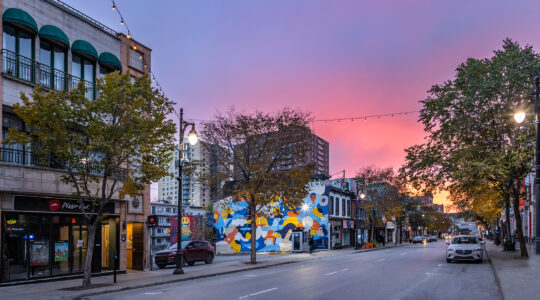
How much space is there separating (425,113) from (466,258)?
9.00 metres

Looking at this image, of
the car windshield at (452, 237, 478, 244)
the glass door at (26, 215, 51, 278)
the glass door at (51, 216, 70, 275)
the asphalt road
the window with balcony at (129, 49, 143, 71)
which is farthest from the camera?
the car windshield at (452, 237, 478, 244)

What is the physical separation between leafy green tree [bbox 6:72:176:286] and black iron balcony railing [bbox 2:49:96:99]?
4.11ft

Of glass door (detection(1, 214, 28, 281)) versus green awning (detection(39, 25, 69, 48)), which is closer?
glass door (detection(1, 214, 28, 281))

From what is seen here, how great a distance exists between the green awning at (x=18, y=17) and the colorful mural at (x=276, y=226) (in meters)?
34.0

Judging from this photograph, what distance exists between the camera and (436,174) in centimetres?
2950

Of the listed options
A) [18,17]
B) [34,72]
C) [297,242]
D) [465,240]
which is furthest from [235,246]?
[18,17]

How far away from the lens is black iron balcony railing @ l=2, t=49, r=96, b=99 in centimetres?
1884

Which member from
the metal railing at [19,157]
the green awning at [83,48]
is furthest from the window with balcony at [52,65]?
the metal railing at [19,157]

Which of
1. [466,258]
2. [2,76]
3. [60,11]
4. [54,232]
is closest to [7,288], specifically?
[54,232]

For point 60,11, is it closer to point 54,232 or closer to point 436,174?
point 54,232

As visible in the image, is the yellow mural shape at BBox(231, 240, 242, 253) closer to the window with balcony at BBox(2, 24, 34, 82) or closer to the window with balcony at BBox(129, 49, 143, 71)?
the window with balcony at BBox(129, 49, 143, 71)

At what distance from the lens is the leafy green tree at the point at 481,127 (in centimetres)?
2508

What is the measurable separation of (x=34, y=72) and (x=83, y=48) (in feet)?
9.23

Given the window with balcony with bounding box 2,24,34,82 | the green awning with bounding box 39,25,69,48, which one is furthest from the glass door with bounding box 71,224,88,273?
the green awning with bounding box 39,25,69,48
